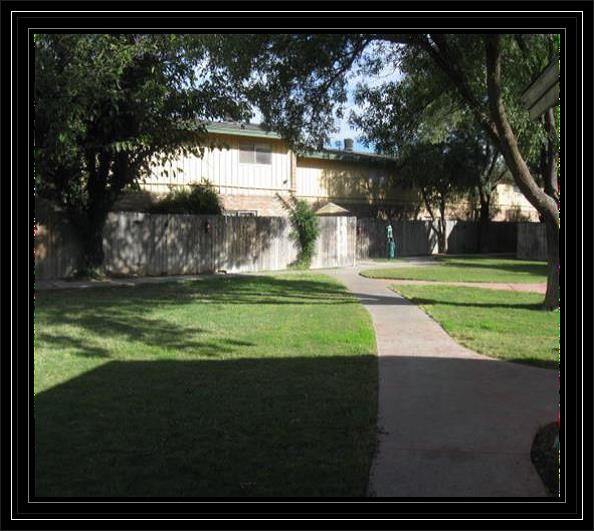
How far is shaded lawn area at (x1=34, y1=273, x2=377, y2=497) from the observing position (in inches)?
160

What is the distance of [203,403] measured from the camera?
564 centimetres

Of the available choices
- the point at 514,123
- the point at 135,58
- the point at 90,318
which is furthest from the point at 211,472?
the point at 135,58

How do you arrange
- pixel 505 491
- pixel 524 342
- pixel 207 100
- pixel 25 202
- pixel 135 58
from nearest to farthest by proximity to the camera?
pixel 25 202
pixel 505 491
pixel 524 342
pixel 135 58
pixel 207 100

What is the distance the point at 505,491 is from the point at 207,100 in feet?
43.9

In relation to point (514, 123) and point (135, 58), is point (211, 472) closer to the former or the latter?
point (514, 123)

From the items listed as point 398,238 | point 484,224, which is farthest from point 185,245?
point 484,224

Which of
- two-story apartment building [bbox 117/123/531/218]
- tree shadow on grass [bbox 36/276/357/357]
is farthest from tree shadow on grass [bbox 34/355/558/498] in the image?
two-story apartment building [bbox 117/123/531/218]

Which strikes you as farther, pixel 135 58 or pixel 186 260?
pixel 186 260

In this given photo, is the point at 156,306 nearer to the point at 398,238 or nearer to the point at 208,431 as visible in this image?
the point at 208,431

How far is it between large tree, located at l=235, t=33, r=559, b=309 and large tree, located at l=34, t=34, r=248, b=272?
3.25 feet

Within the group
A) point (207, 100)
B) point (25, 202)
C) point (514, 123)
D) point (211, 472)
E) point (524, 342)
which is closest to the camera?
point (25, 202)

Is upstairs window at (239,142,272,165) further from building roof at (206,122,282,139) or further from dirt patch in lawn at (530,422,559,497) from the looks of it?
dirt patch in lawn at (530,422,559,497)

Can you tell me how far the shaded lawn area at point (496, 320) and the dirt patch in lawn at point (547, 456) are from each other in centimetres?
235

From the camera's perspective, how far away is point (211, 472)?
415cm
